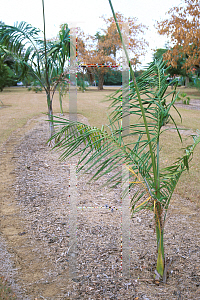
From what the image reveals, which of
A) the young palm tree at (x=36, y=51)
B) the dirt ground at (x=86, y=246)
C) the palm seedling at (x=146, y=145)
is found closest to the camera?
the palm seedling at (x=146, y=145)

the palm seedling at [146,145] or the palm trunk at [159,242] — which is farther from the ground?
the palm seedling at [146,145]

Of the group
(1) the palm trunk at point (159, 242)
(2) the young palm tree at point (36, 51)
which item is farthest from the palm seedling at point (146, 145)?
(2) the young palm tree at point (36, 51)

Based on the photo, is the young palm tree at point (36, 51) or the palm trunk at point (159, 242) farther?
the young palm tree at point (36, 51)

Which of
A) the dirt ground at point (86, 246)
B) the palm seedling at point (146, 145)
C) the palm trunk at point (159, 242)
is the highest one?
the palm seedling at point (146, 145)

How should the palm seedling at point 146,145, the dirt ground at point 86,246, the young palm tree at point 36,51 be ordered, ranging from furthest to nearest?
the young palm tree at point 36,51 < the dirt ground at point 86,246 < the palm seedling at point 146,145

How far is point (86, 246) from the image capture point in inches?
103

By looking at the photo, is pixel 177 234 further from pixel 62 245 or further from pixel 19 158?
pixel 19 158

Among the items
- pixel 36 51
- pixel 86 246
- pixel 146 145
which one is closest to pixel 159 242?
pixel 146 145

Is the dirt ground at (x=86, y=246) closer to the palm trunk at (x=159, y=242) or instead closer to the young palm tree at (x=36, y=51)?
the palm trunk at (x=159, y=242)

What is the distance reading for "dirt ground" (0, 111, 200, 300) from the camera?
2.08m

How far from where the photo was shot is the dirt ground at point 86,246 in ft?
6.83

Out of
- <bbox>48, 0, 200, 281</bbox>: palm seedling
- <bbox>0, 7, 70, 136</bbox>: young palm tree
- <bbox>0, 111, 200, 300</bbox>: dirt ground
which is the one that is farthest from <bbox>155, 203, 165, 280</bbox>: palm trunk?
<bbox>0, 7, 70, 136</bbox>: young palm tree

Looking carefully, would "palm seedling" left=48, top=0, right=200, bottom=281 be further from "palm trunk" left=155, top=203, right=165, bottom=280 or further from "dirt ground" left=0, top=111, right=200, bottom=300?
"dirt ground" left=0, top=111, right=200, bottom=300

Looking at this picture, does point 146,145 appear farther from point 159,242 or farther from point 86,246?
point 86,246
